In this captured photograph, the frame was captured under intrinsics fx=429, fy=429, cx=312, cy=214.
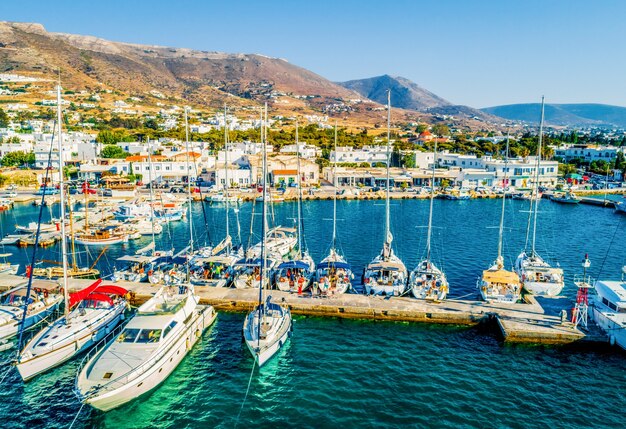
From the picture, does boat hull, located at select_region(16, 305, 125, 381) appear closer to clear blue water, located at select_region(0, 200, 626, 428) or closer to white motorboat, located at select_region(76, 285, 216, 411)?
clear blue water, located at select_region(0, 200, 626, 428)

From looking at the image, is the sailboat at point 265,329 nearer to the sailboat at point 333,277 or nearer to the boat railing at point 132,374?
the boat railing at point 132,374

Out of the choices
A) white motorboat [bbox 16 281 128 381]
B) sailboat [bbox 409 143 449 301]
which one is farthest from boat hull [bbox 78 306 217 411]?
sailboat [bbox 409 143 449 301]

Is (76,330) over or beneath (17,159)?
beneath

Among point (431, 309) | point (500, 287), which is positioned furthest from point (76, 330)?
point (500, 287)

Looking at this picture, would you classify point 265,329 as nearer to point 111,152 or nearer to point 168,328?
point 168,328

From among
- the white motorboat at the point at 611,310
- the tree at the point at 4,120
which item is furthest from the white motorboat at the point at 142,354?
the tree at the point at 4,120

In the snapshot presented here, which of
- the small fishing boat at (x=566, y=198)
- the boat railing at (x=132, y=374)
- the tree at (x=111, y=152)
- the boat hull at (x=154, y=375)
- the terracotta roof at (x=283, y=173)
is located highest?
the tree at (x=111, y=152)
